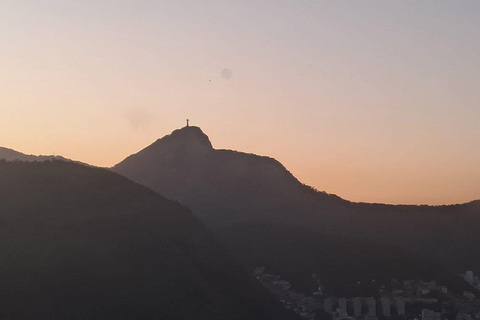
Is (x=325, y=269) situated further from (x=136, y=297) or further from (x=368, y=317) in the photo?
(x=136, y=297)

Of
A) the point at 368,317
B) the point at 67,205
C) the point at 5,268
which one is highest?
the point at 67,205

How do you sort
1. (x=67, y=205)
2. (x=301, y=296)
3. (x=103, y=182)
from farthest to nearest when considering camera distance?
(x=301, y=296) < (x=103, y=182) < (x=67, y=205)

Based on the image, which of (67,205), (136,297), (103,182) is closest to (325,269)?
(103,182)

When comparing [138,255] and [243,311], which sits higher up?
[138,255]

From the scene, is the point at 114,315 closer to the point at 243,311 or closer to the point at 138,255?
the point at 138,255

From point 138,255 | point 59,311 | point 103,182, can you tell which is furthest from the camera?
point 103,182

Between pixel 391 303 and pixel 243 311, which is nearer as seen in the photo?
pixel 243 311
